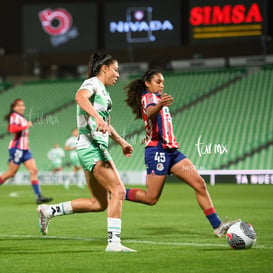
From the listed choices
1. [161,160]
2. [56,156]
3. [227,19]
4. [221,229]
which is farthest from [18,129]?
[227,19]

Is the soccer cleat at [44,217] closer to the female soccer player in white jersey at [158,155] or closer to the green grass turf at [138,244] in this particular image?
→ the green grass turf at [138,244]

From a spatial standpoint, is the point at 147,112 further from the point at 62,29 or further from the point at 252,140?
the point at 62,29

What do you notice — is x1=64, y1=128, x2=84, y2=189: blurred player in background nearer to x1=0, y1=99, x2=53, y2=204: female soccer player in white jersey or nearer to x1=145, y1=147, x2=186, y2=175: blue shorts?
x1=0, y1=99, x2=53, y2=204: female soccer player in white jersey

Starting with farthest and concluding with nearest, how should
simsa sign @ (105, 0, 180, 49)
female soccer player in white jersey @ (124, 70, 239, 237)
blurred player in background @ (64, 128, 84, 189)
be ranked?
simsa sign @ (105, 0, 180, 49)
blurred player in background @ (64, 128, 84, 189)
female soccer player in white jersey @ (124, 70, 239, 237)

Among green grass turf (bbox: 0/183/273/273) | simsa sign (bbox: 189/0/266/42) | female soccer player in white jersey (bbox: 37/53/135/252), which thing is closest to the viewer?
green grass turf (bbox: 0/183/273/273)

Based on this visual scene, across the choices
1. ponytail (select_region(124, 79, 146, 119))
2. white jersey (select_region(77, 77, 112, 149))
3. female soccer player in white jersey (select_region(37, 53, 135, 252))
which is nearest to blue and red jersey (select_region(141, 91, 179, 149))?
ponytail (select_region(124, 79, 146, 119))

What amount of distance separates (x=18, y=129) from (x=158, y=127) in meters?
6.84

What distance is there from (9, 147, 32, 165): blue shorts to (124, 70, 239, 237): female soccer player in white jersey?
661 cm

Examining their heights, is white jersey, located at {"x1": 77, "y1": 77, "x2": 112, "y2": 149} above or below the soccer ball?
above

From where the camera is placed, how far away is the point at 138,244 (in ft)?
27.9

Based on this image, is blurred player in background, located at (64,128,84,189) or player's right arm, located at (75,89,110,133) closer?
player's right arm, located at (75,89,110,133)

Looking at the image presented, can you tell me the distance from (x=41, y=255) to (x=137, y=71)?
2881cm

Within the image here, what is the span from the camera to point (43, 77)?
127ft

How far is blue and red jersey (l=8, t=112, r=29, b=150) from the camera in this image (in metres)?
15.5
